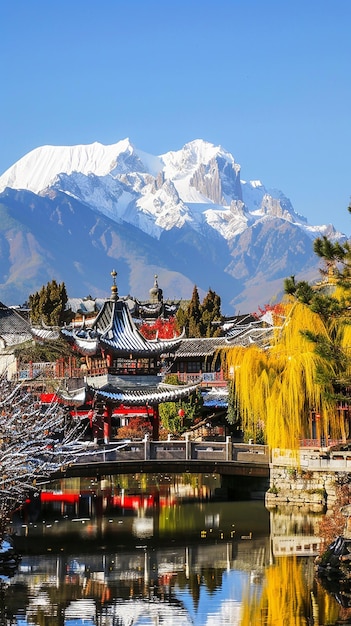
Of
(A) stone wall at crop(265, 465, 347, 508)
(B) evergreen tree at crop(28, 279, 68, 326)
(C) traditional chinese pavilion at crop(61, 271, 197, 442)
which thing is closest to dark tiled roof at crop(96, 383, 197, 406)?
(C) traditional chinese pavilion at crop(61, 271, 197, 442)

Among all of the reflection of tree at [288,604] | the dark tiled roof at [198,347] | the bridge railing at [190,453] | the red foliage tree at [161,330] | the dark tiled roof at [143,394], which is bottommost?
the reflection of tree at [288,604]

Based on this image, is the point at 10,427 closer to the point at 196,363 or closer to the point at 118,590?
the point at 118,590

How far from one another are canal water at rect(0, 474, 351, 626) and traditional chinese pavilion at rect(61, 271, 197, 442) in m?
5.06

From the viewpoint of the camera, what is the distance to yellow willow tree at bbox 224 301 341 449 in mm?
36562

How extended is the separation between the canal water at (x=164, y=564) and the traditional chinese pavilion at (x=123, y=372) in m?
5.06

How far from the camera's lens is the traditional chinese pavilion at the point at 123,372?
46.1 metres

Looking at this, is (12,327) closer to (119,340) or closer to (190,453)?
(119,340)

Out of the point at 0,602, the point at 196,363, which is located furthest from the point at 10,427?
the point at 196,363

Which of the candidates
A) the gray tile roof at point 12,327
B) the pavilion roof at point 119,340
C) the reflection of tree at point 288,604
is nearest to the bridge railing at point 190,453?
the pavilion roof at point 119,340

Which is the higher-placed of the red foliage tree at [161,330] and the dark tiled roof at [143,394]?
the red foliage tree at [161,330]

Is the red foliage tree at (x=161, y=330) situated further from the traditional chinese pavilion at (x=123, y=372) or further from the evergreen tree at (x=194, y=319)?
the traditional chinese pavilion at (x=123, y=372)

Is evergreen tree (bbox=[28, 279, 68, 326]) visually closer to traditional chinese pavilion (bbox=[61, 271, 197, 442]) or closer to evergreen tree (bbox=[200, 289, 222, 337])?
evergreen tree (bbox=[200, 289, 222, 337])

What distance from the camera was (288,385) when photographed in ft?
120

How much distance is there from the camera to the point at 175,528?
34312 millimetres
